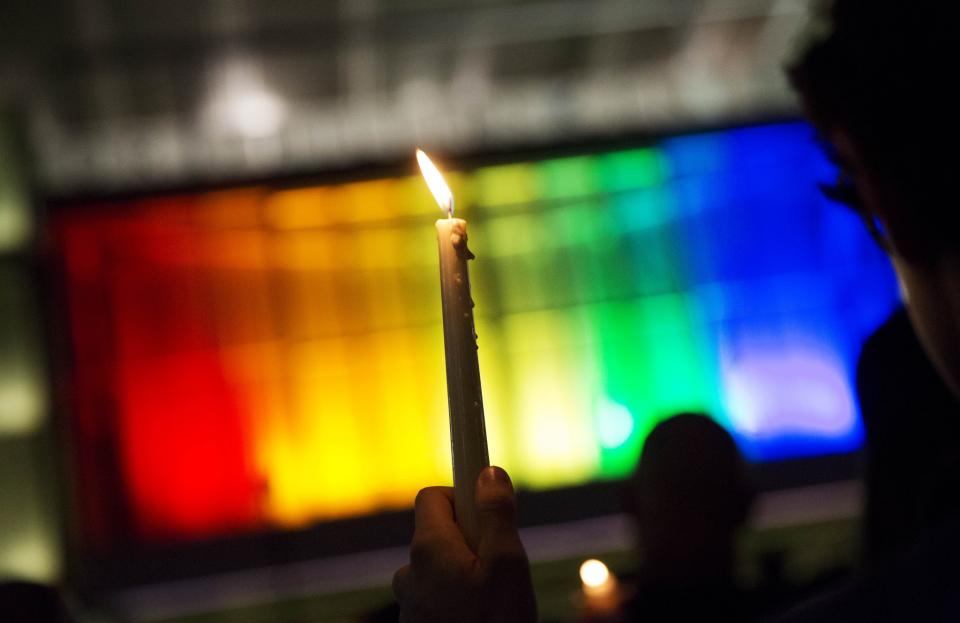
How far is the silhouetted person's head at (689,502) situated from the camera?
6.45 feet

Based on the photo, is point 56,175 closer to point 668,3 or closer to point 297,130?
point 297,130

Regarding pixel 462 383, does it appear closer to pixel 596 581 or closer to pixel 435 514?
pixel 435 514

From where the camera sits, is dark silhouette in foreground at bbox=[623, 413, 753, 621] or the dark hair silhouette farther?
dark silhouette in foreground at bbox=[623, 413, 753, 621]

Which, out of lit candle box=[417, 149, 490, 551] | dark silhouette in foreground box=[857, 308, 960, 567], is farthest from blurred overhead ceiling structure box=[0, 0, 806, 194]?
lit candle box=[417, 149, 490, 551]

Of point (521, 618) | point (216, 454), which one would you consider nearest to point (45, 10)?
point (216, 454)

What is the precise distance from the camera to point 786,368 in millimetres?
5355

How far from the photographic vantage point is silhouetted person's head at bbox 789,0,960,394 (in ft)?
2.13

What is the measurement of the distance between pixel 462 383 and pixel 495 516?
84mm

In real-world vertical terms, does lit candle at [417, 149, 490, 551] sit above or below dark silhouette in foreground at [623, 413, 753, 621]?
below

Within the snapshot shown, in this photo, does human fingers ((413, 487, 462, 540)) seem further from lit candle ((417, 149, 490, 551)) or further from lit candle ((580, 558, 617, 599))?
lit candle ((580, 558, 617, 599))

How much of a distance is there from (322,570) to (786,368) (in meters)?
2.38

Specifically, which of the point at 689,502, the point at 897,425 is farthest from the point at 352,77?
the point at 897,425

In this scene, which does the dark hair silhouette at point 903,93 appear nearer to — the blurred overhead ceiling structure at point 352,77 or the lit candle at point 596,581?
the lit candle at point 596,581

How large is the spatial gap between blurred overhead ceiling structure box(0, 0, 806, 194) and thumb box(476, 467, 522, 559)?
14.2ft
